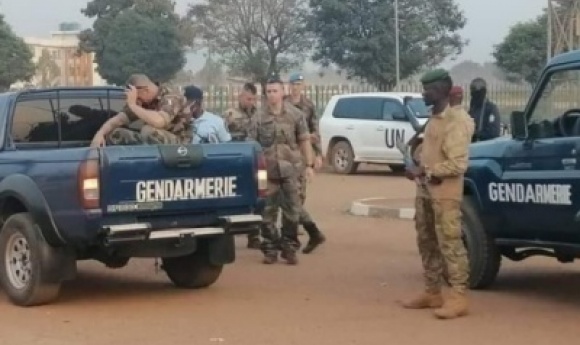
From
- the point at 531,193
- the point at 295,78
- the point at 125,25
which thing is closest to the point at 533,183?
the point at 531,193

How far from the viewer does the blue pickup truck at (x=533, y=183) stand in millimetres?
9102

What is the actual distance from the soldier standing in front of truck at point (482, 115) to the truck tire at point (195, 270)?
365 cm

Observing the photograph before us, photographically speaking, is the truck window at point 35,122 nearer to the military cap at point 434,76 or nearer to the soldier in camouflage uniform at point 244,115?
the soldier in camouflage uniform at point 244,115

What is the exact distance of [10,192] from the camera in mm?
9594

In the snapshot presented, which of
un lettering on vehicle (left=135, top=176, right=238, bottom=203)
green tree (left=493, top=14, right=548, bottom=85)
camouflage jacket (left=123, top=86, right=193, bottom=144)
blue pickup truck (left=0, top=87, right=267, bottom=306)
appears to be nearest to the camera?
blue pickup truck (left=0, top=87, right=267, bottom=306)

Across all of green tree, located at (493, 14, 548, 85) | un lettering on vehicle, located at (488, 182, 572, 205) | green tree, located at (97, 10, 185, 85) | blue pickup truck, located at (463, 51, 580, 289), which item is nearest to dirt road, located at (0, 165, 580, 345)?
blue pickup truck, located at (463, 51, 580, 289)

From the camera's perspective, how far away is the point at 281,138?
1192 centimetres

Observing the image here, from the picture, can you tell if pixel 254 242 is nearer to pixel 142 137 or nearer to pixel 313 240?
pixel 313 240

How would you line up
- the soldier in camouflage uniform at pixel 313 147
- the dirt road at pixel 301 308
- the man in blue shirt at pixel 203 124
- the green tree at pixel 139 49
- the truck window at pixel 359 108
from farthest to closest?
the green tree at pixel 139 49, the truck window at pixel 359 108, the soldier in camouflage uniform at pixel 313 147, the man in blue shirt at pixel 203 124, the dirt road at pixel 301 308

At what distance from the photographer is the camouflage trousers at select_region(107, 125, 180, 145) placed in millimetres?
9914

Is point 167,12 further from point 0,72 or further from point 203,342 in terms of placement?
point 203,342

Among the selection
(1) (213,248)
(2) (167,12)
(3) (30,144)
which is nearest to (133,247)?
(1) (213,248)

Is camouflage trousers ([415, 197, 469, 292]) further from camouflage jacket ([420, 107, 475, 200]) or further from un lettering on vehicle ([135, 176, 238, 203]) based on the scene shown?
un lettering on vehicle ([135, 176, 238, 203])

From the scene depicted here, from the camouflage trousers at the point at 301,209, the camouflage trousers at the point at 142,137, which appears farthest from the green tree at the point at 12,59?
the camouflage trousers at the point at 142,137
